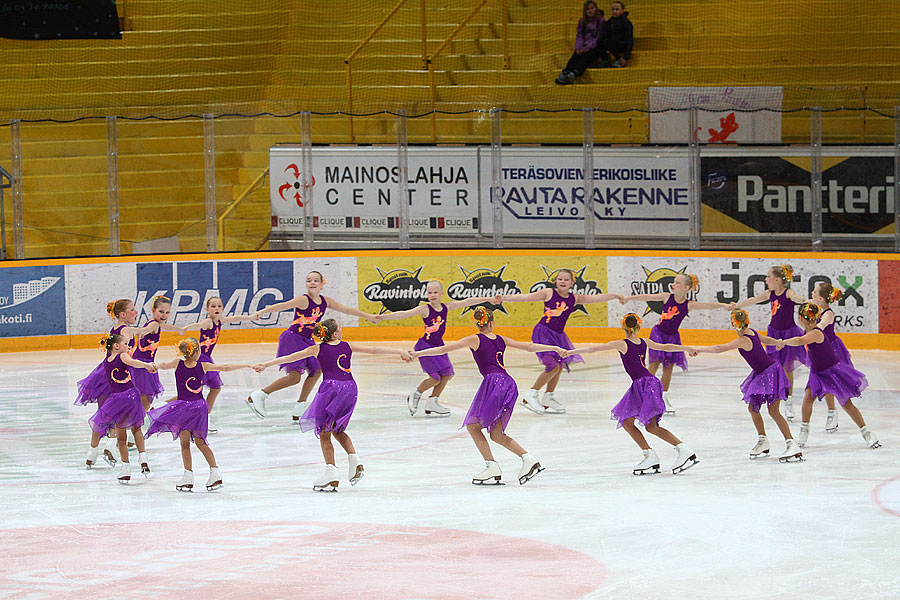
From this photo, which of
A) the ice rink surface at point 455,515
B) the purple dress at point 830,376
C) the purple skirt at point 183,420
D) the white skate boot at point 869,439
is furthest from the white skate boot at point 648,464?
the purple skirt at point 183,420

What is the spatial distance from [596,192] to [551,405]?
578 centimetres

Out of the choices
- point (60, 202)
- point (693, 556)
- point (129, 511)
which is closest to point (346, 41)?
point (60, 202)

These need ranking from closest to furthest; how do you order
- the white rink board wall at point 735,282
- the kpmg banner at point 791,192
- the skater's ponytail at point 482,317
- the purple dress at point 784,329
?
the skater's ponytail at point 482,317, the purple dress at point 784,329, the white rink board wall at point 735,282, the kpmg banner at point 791,192

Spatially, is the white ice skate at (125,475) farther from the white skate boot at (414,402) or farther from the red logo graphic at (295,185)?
the red logo graphic at (295,185)

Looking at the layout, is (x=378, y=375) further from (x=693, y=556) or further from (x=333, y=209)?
(x=693, y=556)

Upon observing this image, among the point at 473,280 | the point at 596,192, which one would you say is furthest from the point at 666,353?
the point at 473,280

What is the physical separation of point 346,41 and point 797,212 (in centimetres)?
994

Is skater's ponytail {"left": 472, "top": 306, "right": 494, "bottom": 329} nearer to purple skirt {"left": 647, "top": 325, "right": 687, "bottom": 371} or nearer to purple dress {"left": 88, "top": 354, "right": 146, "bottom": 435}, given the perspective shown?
purple dress {"left": 88, "top": 354, "right": 146, "bottom": 435}

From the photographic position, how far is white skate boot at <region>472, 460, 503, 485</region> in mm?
9930

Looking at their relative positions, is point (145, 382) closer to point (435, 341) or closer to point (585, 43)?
point (435, 341)

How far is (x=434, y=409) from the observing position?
13.2 metres

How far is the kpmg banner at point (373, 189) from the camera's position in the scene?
18.7m

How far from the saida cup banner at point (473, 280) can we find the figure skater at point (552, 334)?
4.52 m

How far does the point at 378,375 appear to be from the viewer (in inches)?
628
